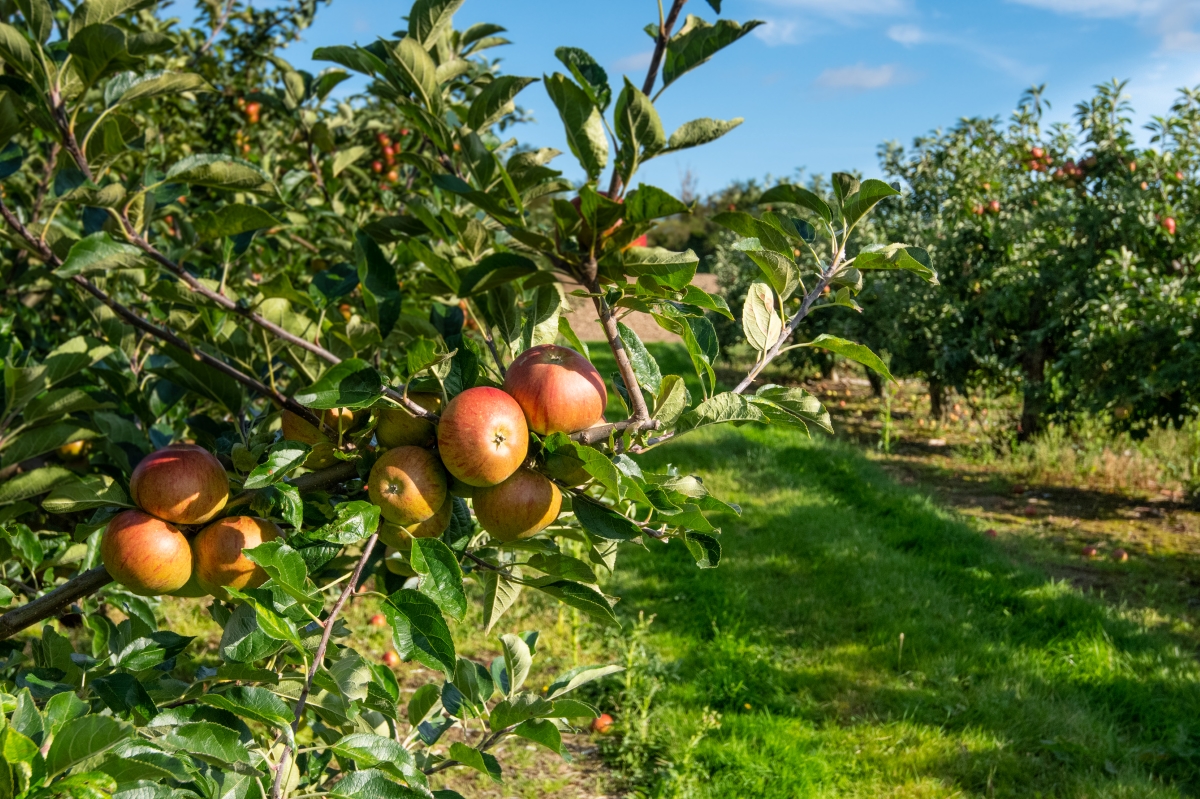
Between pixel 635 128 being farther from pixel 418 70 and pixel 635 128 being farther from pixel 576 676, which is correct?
pixel 576 676

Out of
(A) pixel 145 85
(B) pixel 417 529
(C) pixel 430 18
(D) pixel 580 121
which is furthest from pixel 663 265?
(A) pixel 145 85

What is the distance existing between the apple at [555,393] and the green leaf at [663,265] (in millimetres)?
115

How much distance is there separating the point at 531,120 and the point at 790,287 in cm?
286

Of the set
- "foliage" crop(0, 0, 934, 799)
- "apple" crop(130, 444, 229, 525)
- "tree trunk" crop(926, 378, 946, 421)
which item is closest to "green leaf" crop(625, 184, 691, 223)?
"foliage" crop(0, 0, 934, 799)

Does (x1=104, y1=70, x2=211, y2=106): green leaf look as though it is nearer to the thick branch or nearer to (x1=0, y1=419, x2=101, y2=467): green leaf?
(x1=0, y1=419, x2=101, y2=467): green leaf

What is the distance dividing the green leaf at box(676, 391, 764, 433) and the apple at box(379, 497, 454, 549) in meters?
0.27

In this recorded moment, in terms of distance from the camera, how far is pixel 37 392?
1273 mm

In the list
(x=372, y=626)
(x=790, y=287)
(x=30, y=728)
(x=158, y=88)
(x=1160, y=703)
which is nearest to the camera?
(x=30, y=728)

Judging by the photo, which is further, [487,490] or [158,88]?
[158,88]

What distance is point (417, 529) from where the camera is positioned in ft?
3.06

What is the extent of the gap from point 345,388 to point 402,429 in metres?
0.12

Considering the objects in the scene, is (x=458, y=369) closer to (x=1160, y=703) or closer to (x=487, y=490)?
(x=487, y=490)

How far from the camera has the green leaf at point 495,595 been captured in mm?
1168

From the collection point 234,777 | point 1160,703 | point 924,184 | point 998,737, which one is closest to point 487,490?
point 234,777
